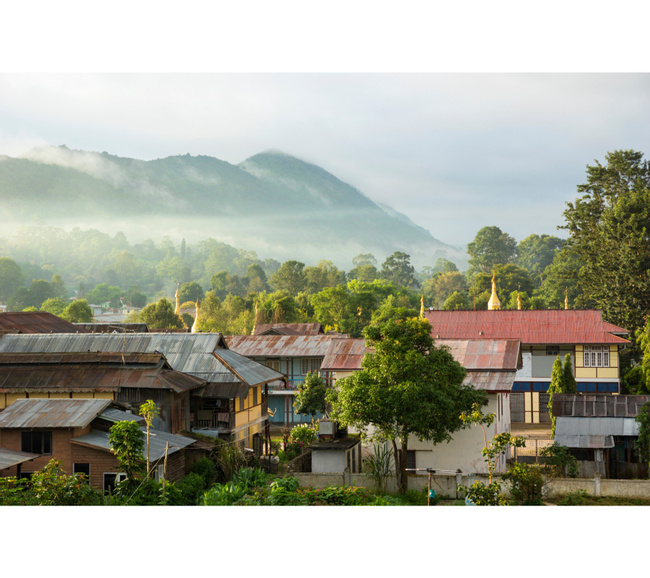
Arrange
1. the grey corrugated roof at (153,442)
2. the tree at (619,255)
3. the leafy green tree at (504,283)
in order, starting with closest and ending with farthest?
1. the grey corrugated roof at (153,442)
2. the tree at (619,255)
3. the leafy green tree at (504,283)

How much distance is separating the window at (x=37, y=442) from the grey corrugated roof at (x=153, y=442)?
0.69m

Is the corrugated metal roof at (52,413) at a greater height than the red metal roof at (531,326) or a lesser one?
lesser

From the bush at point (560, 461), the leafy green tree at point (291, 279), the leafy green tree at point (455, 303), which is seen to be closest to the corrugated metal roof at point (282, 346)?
the bush at point (560, 461)

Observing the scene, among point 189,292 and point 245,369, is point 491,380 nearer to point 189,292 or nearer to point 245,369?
point 245,369

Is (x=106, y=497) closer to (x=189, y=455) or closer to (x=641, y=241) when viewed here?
(x=189, y=455)

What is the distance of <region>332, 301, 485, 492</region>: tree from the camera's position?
668 inches

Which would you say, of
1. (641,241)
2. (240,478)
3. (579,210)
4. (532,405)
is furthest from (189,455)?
(579,210)

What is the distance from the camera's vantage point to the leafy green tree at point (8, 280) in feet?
399

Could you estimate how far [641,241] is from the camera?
129 ft

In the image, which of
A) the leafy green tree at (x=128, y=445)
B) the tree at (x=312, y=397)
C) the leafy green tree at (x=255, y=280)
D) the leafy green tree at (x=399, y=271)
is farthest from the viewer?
the leafy green tree at (x=255, y=280)

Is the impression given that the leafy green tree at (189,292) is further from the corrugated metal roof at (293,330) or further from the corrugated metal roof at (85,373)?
the corrugated metal roof at (85,373)

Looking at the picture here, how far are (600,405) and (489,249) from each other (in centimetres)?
10238

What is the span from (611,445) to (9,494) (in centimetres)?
1480

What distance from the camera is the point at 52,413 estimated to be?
55.4 ft
